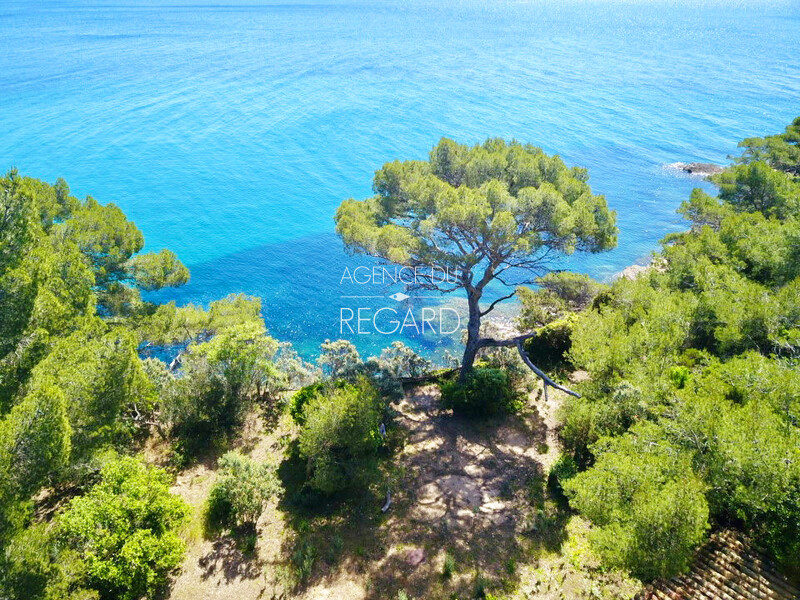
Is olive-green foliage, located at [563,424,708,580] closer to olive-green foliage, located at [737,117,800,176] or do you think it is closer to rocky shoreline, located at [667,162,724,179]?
olive-green foliage, located at [737,117,800,176]

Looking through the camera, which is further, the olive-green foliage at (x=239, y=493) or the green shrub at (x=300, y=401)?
the green shrub at (x=300, y=401)

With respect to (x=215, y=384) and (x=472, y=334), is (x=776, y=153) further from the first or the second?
(x=215, y=384)

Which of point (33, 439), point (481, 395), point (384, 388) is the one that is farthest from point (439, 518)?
point (33, 439)

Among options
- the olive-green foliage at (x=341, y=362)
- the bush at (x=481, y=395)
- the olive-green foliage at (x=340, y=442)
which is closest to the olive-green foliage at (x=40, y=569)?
the olive-green foliage at (x=340, y=442)

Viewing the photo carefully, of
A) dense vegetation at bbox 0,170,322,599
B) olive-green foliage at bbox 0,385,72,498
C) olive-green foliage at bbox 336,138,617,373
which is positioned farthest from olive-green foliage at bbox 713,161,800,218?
olive-green foliage at bbox 0,385,72,498

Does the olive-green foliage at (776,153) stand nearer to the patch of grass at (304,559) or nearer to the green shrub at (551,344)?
the green shrub at (551,344)

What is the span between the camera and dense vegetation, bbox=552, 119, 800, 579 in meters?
10.9

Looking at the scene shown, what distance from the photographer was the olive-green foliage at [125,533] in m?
12.4

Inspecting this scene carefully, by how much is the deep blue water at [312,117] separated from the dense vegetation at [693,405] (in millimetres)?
13458

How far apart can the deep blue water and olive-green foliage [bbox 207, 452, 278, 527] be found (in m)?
14.1

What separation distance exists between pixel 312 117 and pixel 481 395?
Result: 52.8 metres

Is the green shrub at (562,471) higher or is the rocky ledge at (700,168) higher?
the rocky ledge at (700,168)

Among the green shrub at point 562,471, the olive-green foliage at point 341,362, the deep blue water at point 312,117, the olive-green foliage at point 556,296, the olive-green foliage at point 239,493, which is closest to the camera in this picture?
the olive-green foliage at point 239,493

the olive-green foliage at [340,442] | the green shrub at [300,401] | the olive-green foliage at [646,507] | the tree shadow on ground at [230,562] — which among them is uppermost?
the olive-green foliage at [646,507]
